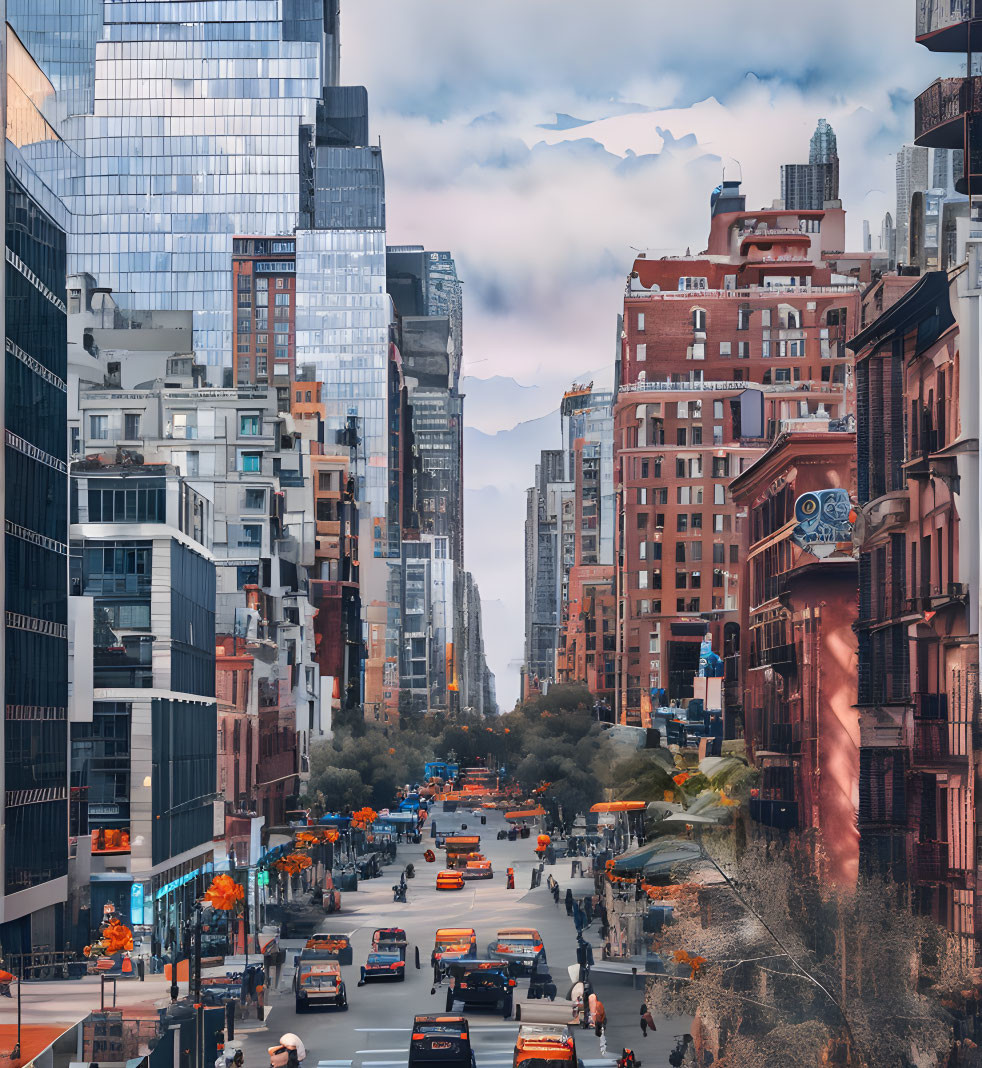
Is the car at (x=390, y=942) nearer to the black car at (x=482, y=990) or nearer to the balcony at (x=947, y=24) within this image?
the black car at (x=482, y=990)

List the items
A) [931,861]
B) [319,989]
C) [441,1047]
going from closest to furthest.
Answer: [931,861] < [441,1047] < [319,989]

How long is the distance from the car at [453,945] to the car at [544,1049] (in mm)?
18836

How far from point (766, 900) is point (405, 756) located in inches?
5004

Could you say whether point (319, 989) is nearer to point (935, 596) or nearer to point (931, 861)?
point (931, 861)

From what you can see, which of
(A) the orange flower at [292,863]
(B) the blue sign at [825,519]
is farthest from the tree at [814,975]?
(A) the orange flower at [292,863]

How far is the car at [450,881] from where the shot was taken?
108 m

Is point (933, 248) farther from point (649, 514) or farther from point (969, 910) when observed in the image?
point (649, 514)

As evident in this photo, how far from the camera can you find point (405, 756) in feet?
560

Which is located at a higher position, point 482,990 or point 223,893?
point 223,893

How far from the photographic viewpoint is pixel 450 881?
109312 mm

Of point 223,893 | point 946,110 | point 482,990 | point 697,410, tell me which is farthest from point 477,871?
point 946,110

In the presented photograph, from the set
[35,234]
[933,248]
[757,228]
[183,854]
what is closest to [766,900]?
[933,248]

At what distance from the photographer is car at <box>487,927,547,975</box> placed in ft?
234

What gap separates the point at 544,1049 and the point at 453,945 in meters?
23.0
